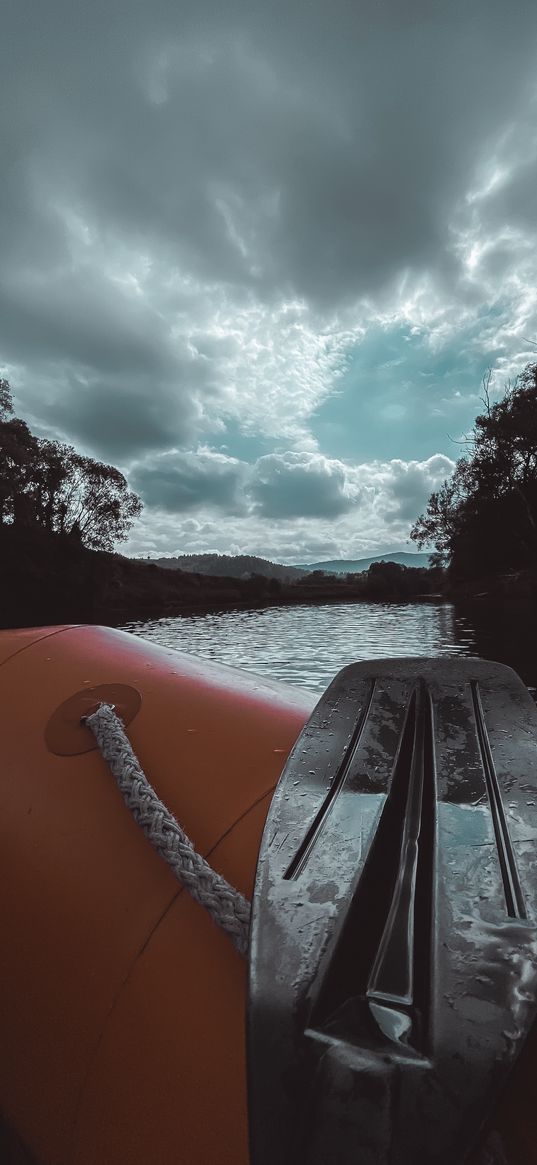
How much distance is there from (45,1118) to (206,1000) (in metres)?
0.39

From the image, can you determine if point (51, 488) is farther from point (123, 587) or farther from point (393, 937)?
point (393, 937)

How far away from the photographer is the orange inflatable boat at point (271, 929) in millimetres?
562

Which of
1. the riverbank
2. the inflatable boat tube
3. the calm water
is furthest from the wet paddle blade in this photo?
the riverbank

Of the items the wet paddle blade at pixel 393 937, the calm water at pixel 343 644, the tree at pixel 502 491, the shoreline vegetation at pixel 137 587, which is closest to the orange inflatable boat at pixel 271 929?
the wet paddle blade at pixel 393 937

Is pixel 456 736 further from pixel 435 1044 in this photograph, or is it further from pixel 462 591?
pixel 462 591

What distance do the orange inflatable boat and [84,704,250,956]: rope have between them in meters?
0.04

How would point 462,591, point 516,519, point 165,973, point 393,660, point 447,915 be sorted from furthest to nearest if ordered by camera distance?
point 462,591, point 516,519, point 393,660, point 165,973, point 447,915

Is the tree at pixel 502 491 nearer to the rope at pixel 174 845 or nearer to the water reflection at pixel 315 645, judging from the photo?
the water reflection at pixel 315 645

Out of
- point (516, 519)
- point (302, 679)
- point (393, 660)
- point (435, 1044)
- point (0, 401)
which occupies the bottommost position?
point (302, 679)

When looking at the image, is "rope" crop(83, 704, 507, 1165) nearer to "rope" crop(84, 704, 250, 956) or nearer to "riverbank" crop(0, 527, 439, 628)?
"rope" crop(84, 704, 250, 956)

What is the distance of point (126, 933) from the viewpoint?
35.8 inches

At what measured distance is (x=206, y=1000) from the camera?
785mm

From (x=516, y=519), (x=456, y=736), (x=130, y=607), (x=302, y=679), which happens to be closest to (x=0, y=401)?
(x=130, y=607)

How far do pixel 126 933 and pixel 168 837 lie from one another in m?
0.17
